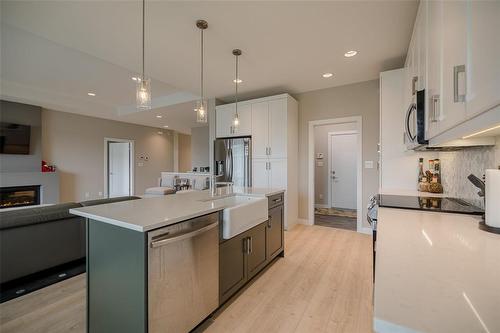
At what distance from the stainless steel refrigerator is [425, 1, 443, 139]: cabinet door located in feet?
10.2

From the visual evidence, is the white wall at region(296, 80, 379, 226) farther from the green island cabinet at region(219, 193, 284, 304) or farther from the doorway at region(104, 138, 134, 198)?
the doorway at region(104, 138, 134, 198)

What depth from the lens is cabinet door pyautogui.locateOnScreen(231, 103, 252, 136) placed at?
4.23 metres

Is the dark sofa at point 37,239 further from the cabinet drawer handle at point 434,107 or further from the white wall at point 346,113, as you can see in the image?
the white wall at point 346,113

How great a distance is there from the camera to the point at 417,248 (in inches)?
31.1

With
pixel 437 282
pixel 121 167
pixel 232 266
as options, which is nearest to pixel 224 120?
pixel 232 266

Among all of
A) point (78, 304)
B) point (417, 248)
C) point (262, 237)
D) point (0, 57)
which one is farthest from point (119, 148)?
point (417, 248)

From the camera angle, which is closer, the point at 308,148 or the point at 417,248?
the point at 417,248

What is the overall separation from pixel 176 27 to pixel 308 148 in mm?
2929

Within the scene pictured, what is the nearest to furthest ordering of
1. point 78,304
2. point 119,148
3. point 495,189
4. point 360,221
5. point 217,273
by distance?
point 495,189 → point 217,273 → point 78,304 → point 360,221 → point 119,148

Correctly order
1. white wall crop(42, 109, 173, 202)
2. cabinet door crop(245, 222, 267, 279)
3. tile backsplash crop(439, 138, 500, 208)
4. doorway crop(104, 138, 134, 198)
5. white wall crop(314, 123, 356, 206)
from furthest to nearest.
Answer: doorway crop(104, 138, 134, 198) → white wall crop(314, 123, 356, 206) → white wall crop(42, 109, 173, 202) → cabinet door crop(245, 222, 267, 279) → tile backsplash crop(439, 138, 500, 208)

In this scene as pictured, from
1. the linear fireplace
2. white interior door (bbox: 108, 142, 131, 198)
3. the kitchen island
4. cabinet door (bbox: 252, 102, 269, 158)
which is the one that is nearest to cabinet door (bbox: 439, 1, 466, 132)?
the kitchen island

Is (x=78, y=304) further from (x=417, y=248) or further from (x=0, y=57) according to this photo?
(x=0, y=57)

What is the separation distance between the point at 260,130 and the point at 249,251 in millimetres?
2580

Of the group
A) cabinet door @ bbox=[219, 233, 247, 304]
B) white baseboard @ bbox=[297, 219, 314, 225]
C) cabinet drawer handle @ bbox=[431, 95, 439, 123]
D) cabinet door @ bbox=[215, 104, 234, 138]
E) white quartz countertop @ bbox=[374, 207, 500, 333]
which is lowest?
white baseboard @ bbox=[297, 219, 314, 225]
